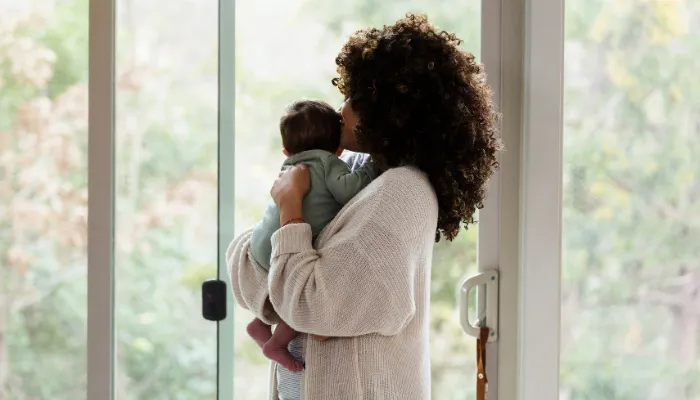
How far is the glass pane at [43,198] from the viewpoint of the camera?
191cm

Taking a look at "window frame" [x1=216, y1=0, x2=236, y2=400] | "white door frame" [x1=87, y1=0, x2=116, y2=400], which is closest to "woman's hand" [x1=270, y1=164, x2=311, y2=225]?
"window frame" [x1=216, y1=0, x2=236, y2=400]

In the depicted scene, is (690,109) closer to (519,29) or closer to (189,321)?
(519,29)

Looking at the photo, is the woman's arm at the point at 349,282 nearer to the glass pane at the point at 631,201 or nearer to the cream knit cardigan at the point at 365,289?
the cream knit cardigan at the point at 365,289

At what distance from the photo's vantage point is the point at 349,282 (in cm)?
133

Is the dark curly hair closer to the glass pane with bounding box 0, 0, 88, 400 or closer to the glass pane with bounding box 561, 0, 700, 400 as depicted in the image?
the glass pane with bounding box 561, 0, 700, 400

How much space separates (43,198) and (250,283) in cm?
76

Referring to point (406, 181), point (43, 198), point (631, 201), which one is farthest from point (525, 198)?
point (43, 198)

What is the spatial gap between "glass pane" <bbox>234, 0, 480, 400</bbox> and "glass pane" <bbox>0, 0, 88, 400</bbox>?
0.41 m

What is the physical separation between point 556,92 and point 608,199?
26 centimetres

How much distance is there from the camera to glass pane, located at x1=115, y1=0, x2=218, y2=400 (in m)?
1.82

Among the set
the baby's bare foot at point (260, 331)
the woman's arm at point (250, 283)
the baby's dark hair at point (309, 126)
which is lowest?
the baby's bare foot at point (260, 331)

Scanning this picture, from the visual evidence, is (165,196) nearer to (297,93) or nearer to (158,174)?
(158,174)

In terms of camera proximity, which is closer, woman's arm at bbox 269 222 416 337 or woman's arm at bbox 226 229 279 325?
woman's arm at bbox 269 222 416 337

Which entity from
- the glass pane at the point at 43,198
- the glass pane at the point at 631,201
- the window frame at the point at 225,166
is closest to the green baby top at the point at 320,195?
the window frame at the point at 225,166
